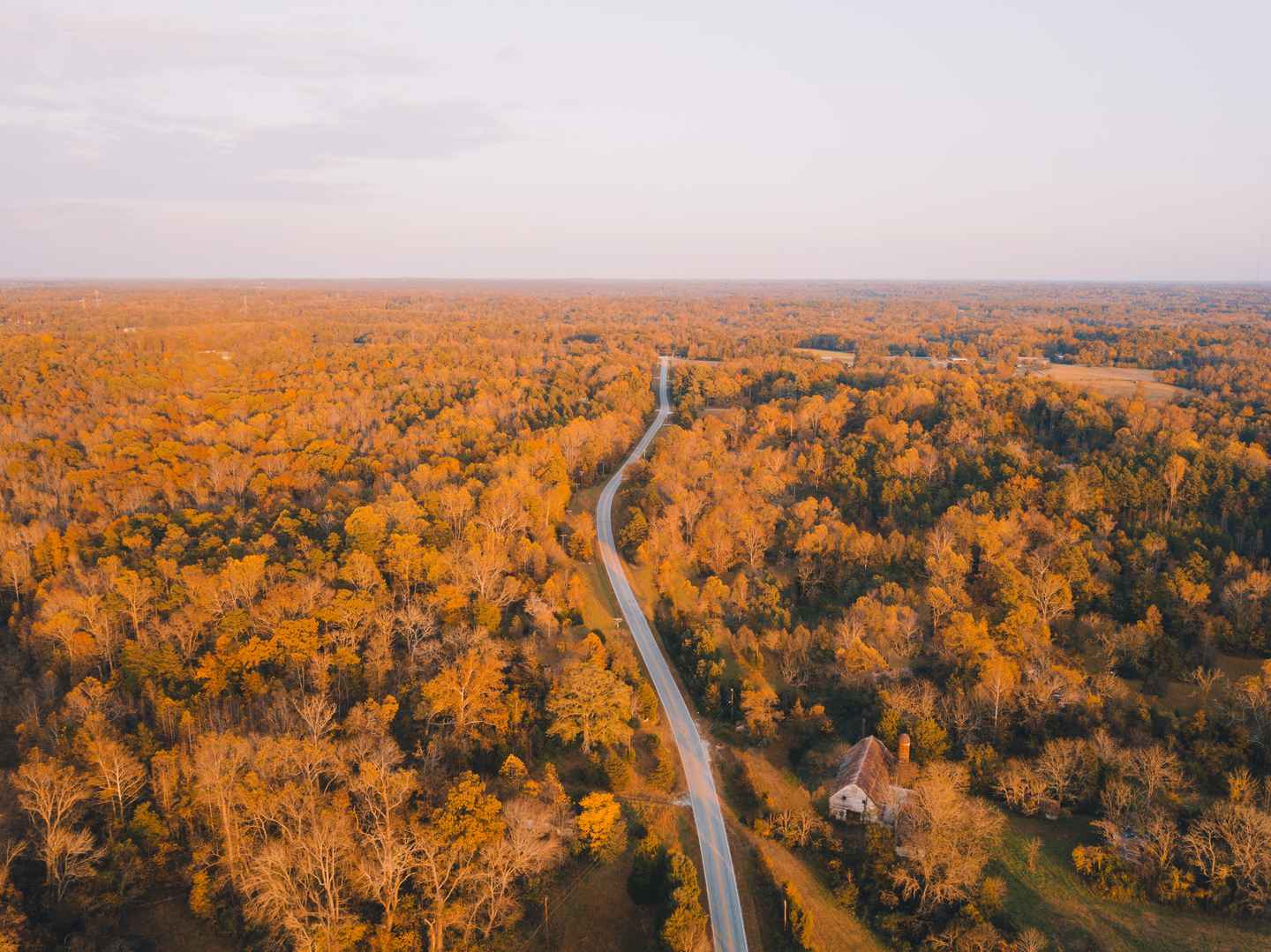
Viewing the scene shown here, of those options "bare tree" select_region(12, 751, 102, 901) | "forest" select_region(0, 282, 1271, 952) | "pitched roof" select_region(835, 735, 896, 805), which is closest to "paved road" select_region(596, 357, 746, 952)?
"forest" select_region(0, 282, 1271, 952)

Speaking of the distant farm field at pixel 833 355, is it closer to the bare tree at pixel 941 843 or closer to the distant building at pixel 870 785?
the distant building at pixel 870 785

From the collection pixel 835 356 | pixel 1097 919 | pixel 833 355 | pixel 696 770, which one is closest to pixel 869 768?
pixel 696 770

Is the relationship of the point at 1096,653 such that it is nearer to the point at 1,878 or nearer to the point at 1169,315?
Answer: the point at 1,878

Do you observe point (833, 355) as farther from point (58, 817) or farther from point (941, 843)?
point (58, 817)

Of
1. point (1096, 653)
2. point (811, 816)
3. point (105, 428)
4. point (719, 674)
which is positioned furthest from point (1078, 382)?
point (105, 428)

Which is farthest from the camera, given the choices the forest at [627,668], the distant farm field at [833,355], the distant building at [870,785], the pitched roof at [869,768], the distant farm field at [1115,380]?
the distant farm field at [833,355]

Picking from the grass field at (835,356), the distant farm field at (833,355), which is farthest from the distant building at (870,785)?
the distant farm field at (833,355)

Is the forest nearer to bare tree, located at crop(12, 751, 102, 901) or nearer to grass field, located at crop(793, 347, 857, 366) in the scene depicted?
bare tree, located at crop(12, 751, 102, 901)
